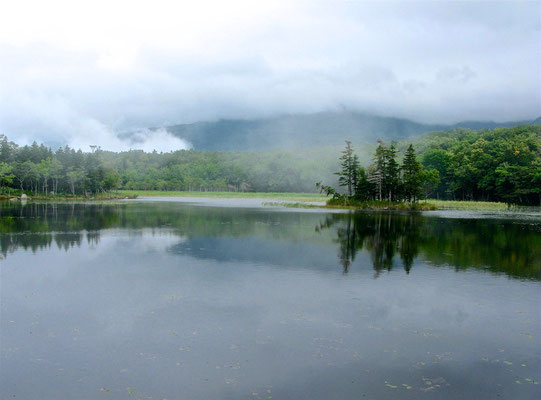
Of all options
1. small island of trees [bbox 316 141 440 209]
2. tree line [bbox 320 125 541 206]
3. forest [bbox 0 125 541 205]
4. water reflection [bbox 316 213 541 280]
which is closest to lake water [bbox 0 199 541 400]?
water reflection [bbox 316 213 541 280]

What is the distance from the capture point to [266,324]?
36.3 feet

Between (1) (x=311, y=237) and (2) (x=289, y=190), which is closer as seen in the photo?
(1) (x=311, y=237)

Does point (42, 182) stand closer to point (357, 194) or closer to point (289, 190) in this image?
point (357, 194)

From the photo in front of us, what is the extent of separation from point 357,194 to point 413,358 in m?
64.6

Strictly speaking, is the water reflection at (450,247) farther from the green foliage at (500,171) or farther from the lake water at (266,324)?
the green foliage at (500,171)

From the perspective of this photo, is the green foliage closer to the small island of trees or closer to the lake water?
the small island of trees

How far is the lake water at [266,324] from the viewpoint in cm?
801

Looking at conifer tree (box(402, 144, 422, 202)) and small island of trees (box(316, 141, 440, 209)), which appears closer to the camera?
small island of trees (box(316, 141, 440, 209))

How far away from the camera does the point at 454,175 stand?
98.1 metres

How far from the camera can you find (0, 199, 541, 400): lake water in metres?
8.01

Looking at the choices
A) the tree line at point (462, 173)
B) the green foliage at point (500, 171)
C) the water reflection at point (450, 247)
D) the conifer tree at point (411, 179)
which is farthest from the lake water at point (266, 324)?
the green foliage at point (500, 171)

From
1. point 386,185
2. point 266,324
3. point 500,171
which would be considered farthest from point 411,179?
point 266,324

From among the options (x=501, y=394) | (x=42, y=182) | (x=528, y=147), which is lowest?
(x=501, y=394)

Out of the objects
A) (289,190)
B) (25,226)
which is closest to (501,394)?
(25,226)
